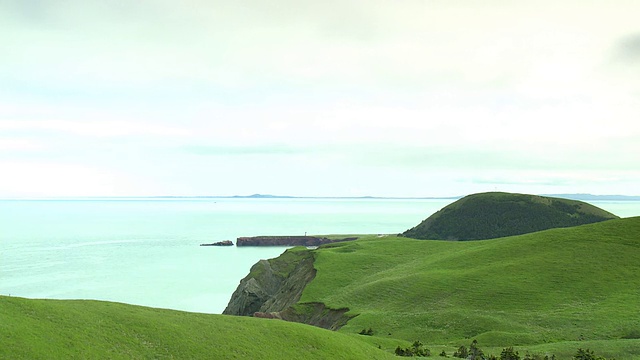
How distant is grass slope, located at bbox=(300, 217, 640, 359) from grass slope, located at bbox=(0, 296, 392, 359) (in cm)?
1251

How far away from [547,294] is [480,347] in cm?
2162

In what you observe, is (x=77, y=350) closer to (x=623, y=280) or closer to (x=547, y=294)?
(x=547, y=294)

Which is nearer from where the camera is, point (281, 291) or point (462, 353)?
point (462, 353)

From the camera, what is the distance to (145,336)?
1188 inches

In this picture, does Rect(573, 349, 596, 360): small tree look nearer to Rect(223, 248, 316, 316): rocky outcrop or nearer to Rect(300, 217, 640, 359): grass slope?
Rect(300, 217, 640, 359): grass slope

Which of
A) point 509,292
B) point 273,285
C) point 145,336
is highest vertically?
point 145,336

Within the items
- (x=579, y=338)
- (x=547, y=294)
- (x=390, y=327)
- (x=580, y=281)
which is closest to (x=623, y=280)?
(x=580, y=281)

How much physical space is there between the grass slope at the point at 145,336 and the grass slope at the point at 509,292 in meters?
12.5

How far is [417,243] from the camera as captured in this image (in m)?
112

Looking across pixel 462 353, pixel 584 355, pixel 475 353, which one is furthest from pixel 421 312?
pixel 584 355

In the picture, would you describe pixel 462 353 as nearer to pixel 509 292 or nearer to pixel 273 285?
pixel 509 292

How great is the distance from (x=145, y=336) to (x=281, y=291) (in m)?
64.7

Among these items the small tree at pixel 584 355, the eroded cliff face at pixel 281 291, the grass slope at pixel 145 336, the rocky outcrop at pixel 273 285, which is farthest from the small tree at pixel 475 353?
the rocky outcrop at pixel 273 285

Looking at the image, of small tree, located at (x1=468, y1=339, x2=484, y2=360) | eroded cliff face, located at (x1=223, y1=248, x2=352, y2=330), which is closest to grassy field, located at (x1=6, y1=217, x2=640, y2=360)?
small tree, located at (x1=468, y1=339, x2=484, y2=360)
